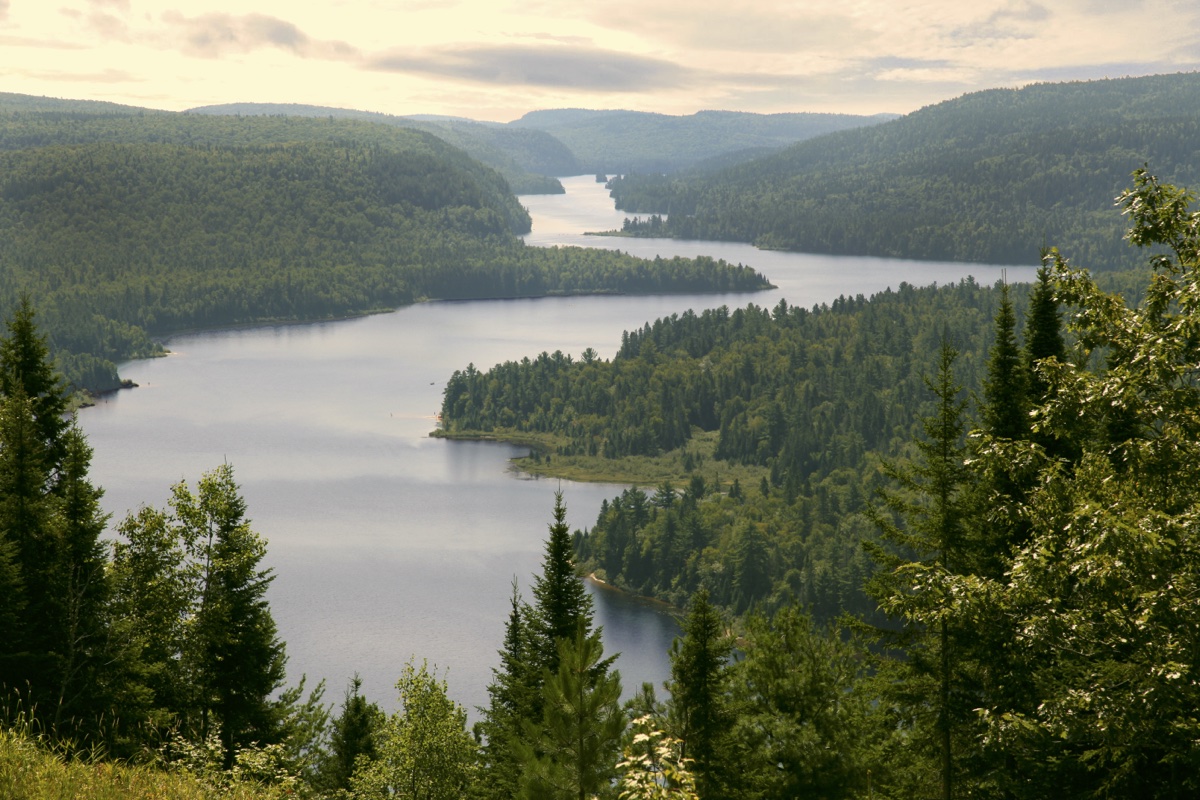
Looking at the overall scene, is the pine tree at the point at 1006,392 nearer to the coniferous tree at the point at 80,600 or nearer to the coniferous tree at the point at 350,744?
the coniferous tree at the point at 80,600

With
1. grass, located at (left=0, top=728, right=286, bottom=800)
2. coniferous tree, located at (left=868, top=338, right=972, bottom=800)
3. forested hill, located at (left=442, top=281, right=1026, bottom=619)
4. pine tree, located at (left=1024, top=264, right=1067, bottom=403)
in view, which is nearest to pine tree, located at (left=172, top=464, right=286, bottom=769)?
grass, located at (left=0, top=728, right=286, bottom=800)

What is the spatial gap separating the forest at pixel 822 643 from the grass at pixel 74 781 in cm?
6

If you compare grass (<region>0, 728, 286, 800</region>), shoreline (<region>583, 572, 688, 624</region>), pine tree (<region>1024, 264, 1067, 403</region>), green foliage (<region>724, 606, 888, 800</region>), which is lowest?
shoreline (<region>583, 572, 688, 624</region>)

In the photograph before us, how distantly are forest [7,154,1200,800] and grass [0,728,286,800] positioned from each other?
0.06m

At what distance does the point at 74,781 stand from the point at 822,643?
20967 mm

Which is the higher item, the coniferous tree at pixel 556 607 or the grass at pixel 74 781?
the grass at pixel 74 781

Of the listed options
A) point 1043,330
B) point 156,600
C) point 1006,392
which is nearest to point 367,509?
point 156,600

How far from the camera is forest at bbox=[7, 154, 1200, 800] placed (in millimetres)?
15695

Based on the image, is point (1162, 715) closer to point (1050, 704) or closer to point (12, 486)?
point (1050, 704)

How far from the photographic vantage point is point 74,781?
48.0 ft

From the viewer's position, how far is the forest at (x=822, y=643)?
1570 cm

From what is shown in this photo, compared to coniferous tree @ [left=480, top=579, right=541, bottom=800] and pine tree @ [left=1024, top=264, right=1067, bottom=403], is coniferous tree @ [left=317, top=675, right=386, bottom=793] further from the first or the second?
pine tree @ [left=1024, top=264, right=1067, bottom=403]

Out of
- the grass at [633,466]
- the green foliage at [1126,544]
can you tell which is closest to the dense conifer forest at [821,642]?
the green foliage at [1126,544]

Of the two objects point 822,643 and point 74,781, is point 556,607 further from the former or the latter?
point 74,781
